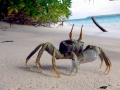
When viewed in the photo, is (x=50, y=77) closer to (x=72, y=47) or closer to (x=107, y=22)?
(x=72, y=47)

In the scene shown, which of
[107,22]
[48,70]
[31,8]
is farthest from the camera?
[107,22]

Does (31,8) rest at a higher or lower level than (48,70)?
higher

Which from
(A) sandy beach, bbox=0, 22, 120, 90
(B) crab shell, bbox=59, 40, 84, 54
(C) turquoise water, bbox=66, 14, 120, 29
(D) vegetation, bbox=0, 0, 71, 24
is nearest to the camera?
(A) sandy beach, bbox=0, 22, 120, 90

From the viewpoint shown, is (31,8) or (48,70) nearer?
(48,70)

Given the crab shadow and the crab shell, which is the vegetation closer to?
the crab shadow

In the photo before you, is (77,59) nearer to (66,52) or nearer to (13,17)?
(66,52)

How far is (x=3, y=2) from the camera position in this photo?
7.33m

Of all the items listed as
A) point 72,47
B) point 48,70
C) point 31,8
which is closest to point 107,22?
point 31,8

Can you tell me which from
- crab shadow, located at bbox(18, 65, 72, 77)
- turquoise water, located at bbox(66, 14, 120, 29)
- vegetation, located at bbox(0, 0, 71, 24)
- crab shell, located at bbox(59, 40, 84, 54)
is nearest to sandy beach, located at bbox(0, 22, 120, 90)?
crab shadow, located at bbox(18, 65, 72, 77)

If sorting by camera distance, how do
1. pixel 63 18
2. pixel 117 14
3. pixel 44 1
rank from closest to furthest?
pixel 44 1
pixel 63 18
pixel 117 14

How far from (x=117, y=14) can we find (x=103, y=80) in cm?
2720

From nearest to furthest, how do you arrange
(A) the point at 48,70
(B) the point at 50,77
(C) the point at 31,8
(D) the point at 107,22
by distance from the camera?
(B) the point at 50,77 < (A) the point at 48,70 < (C) the point at 31,8 < (D) the point at 107,22

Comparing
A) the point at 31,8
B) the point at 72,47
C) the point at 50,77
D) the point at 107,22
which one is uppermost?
the point at 31,8

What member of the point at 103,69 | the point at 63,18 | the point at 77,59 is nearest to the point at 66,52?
the point at 77,59
